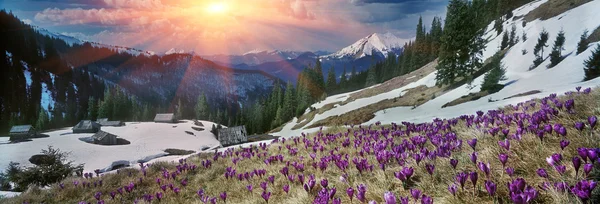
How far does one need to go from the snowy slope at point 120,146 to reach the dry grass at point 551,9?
76.5 m

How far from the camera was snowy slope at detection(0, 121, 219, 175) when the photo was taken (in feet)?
153

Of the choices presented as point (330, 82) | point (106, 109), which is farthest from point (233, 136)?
point (106, 109)

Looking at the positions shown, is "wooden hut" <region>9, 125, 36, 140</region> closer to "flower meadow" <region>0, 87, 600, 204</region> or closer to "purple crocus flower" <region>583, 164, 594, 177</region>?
"flower meadow" <region>0, 87, 600, 204</region>

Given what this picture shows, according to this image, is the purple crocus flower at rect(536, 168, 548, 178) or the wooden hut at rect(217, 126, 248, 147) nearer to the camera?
the purple crocus flower at rect(536, 168, 548, 178)

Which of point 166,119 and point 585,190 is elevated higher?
point 166,119

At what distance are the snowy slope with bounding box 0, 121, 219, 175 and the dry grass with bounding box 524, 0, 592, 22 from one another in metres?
76.5

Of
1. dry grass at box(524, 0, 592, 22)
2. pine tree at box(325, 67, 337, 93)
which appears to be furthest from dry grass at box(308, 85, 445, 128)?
pine tree at box(325, 67, 337, 93)

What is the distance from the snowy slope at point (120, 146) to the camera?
4659 cm

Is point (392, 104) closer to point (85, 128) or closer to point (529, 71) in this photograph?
point (529, 71)

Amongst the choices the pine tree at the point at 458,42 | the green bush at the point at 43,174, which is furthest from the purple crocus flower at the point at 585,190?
the pine tree at the point at 458,42

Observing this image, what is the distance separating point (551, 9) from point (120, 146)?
311 feet

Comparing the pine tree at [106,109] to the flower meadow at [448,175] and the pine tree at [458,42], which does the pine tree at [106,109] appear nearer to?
the pine tree at [458,42]

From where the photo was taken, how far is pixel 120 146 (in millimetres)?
58375

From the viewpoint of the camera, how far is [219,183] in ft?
19.7
